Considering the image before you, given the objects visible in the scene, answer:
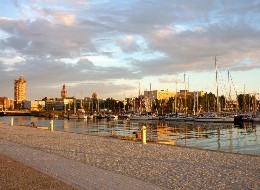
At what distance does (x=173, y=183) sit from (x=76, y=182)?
9.29 ft

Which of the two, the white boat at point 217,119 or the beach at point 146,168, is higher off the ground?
the beach at point 146,168

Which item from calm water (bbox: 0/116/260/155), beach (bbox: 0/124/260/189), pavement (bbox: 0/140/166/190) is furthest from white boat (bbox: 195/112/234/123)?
pavement (bbox: 0/140/166/190)

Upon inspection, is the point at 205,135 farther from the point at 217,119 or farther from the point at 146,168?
the point at 217,119

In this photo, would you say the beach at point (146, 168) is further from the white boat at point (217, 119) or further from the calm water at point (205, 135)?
the white boat at point (217, 119)

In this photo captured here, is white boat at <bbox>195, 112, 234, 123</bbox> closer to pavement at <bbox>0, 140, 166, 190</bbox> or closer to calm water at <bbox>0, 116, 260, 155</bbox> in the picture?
calm water at <bbox>0, 116, 260, 155</bbox>

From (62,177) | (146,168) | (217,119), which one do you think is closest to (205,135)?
(146,168)

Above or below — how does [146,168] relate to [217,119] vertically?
above

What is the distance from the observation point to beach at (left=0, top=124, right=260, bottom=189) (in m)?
10.6

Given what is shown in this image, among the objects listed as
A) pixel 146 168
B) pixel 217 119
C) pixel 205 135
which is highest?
pixel 146 168

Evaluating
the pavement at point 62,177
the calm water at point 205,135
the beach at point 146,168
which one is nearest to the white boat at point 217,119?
the calm water at point 205,135

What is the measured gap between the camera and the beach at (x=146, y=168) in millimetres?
10586

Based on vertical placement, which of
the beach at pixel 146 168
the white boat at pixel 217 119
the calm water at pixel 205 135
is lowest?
the calm water at pixel 205 135

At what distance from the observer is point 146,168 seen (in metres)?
13.4

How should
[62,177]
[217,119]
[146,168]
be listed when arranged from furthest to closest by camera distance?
[217,119]
[146,168]
[62,177]
